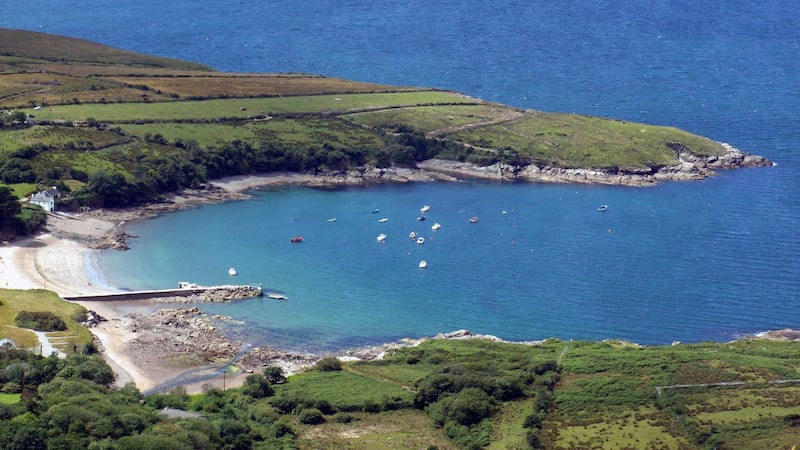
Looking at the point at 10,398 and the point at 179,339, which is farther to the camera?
the point at 179,339

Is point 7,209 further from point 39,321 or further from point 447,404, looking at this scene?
point 447,404

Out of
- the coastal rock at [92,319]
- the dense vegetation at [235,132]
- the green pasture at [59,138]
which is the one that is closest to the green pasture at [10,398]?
the coastal rock at [92,319]

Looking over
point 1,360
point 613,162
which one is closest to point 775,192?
point 613,162

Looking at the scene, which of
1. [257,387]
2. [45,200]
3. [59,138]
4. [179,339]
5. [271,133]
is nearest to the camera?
[257,387]

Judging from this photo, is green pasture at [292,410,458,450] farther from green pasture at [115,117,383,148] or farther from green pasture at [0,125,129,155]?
green pasture at [115,117,383,148]

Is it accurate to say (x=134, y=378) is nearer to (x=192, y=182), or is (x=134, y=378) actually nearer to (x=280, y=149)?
(x=192, y=182)

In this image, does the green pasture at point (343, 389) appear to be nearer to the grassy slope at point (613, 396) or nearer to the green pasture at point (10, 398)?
the grassy slope at point (613, 396)

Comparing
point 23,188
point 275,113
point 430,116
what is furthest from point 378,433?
point 430,116
